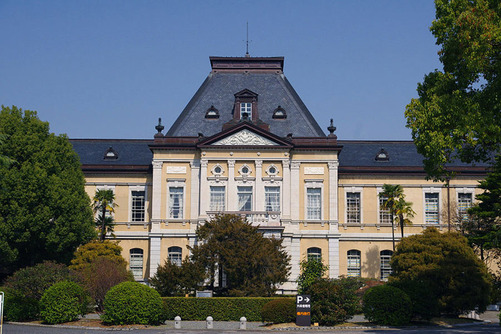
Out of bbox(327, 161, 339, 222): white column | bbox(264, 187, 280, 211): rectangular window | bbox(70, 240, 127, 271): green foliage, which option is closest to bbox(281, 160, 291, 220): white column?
bbox(264, 187, 280, 211): rectangular window

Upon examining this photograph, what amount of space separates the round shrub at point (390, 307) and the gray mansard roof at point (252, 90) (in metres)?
20.5

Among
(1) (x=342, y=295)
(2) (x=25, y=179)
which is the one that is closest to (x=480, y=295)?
(1) (x=342, y=295)

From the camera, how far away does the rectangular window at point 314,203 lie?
49094 mm

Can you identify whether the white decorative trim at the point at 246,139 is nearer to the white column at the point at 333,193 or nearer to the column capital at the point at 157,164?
the column capital at the point at 157,164

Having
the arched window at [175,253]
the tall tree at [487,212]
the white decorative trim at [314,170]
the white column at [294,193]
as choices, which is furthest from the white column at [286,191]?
the tall tree at [487,212]

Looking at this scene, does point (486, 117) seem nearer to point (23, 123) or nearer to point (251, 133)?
point (251, 133)

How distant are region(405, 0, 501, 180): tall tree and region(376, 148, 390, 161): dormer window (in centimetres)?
2877

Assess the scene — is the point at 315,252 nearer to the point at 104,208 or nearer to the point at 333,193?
the point at 333,193

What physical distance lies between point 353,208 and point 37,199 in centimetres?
2271

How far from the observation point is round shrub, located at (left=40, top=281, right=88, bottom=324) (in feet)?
101

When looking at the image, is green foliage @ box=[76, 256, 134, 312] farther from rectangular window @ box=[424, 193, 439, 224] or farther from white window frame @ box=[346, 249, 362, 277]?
rectangular window @ box=[424, 193, 439, 224]

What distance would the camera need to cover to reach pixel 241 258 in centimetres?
3753

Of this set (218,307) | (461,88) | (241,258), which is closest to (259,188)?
(241,258)

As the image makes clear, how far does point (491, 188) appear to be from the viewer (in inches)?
1599
